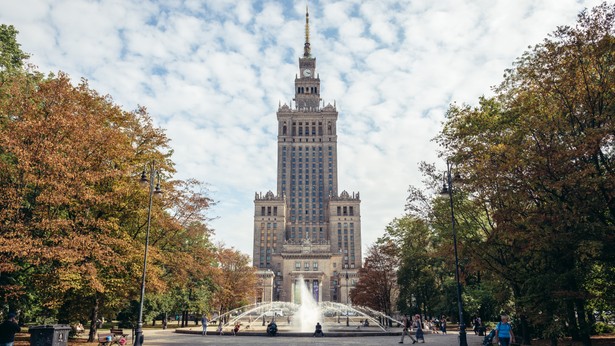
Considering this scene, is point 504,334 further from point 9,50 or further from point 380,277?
point 380,277

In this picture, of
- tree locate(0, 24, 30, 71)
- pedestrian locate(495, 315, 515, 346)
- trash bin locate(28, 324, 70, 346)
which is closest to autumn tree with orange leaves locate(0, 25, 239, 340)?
tree locate(0, 24, 30, 71)

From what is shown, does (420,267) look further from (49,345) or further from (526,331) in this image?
(49,345)

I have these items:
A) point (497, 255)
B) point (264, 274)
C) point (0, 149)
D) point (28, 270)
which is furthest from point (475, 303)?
point (264, 274)

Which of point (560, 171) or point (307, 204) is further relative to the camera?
point (307, 204)

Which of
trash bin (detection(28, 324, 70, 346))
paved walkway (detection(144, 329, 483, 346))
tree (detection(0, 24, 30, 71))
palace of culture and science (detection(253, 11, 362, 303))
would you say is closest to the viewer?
trash bin (detection(28, 324, 70, 346))

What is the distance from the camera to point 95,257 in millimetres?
24531

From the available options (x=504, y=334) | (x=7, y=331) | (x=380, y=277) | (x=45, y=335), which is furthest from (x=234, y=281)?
(x=504, y=334)

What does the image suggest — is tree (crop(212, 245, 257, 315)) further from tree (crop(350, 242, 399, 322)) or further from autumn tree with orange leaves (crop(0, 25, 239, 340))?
autumn tree with orange leaves (crop(0, 25, 239, 340))

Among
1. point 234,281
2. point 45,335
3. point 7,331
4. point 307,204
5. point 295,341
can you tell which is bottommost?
point 295,341

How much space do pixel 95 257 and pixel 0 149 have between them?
Result: 8.28 m

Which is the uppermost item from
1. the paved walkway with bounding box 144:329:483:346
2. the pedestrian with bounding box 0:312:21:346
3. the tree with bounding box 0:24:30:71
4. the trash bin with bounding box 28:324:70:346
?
the tree with bounding box 0:24:30:71

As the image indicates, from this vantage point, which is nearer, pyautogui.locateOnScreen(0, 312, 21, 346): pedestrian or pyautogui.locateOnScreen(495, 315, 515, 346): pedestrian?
pyautogui.locateOnScreen(0, 312, 21, 346): pedestrian

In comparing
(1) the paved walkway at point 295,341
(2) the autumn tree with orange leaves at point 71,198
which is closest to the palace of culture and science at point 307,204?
(1) the paved walkway at point 295,341

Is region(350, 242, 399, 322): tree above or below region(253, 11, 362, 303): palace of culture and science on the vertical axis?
below
